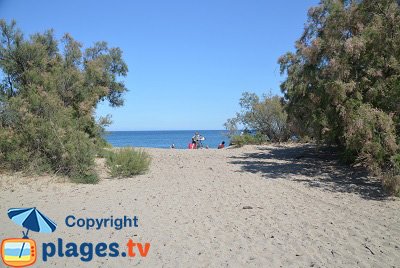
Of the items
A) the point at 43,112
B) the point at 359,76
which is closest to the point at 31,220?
the point at 43,112

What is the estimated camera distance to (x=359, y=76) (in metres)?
11.7

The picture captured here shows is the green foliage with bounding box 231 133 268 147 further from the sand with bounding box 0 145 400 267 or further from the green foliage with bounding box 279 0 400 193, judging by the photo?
the sand with bounding box 0 145 400 267

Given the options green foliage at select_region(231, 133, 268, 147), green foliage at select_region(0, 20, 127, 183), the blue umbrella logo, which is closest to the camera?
the blue umbrella logo

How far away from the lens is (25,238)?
5938 mm

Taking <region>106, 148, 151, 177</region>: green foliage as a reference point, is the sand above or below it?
below

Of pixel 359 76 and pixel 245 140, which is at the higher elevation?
pixel 359 76

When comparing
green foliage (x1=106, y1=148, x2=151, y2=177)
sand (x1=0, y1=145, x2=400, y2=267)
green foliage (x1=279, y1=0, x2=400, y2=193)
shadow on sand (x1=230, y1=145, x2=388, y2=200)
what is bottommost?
sand (x1=0, y1=145, x2=400, y2=267)

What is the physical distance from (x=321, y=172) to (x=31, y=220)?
388 inches

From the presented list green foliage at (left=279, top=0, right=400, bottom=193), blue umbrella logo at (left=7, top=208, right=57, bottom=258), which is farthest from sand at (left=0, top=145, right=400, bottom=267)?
green foliage at (left=279, top=0, right=400, bottom=193)

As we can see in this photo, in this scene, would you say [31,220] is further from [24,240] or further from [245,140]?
[245,140]

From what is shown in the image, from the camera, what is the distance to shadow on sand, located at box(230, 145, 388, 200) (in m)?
10.1

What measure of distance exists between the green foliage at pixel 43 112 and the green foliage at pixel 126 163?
0.76m

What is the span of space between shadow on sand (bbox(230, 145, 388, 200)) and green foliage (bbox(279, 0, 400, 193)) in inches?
24.5

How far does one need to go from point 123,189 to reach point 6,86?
635 centimetres
